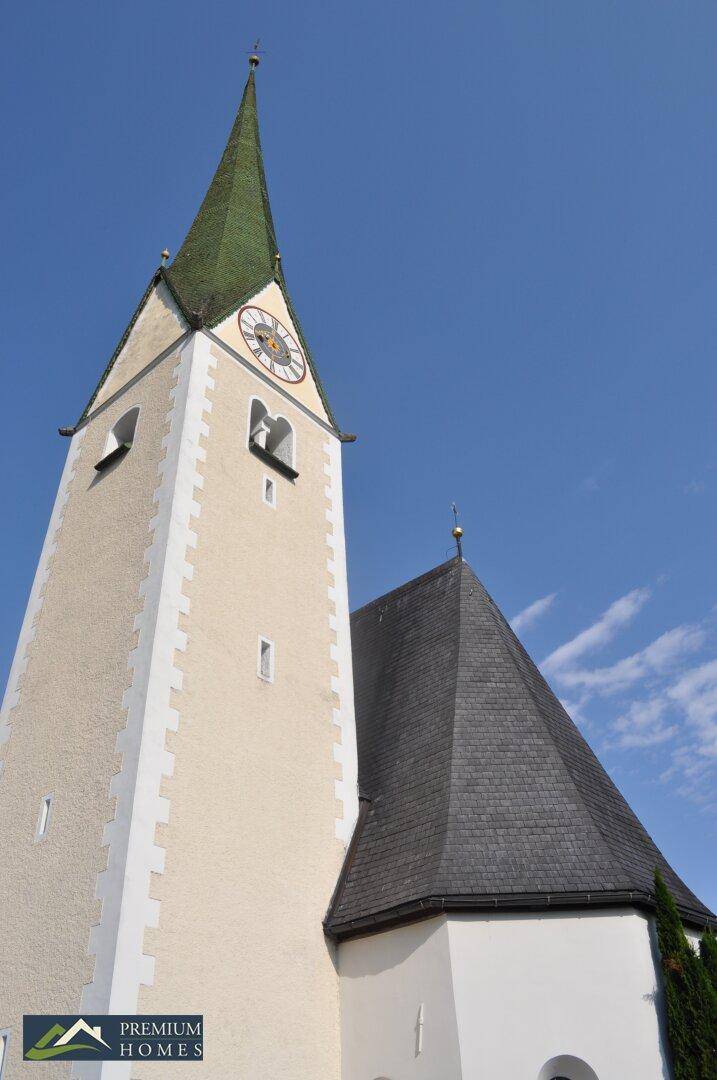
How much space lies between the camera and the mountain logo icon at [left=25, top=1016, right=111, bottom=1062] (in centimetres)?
779

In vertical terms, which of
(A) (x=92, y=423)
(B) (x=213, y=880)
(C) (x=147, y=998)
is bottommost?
(C) (x=147, y=998)

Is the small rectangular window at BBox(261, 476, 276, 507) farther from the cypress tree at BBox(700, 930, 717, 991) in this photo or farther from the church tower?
the cypress tree at BBox(700, 930, 717, 991)

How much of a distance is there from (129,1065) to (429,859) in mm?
3822

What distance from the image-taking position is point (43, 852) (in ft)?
32.2

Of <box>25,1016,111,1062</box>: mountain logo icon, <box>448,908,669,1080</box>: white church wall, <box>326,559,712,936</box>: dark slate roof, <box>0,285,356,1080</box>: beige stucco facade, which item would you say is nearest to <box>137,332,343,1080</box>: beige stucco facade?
<box>0,285,356,1080</box>: beige stucco facade

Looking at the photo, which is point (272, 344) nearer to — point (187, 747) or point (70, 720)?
point (70, 720)

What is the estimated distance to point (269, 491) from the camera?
1386 centimetres

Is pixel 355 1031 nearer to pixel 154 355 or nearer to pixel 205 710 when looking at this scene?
pixel 205 710

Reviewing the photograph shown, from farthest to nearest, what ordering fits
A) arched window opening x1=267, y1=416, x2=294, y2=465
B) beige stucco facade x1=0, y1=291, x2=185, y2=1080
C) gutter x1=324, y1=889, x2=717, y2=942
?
arched window opening x1=267, y1=416, x2=294, y2=465 → gutter x1=324, y1=889, x2=717, y2=942 → beige stucco facade x1=0, y1=291, x2=185, y2=1080

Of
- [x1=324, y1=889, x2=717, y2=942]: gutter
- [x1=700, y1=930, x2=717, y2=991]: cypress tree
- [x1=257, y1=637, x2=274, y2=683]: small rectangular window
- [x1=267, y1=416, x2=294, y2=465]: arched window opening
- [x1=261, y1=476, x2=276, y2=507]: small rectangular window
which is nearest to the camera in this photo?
[x1=700, y1=930, x2=717, y2=991]: cypress tree

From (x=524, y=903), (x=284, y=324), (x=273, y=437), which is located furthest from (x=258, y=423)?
(x=524, y=903)

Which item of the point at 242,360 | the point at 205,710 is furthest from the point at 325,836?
the point at 242,360

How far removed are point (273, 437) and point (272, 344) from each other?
A: 2.12 m

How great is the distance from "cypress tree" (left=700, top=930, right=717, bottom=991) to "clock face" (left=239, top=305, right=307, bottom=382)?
10.9 metres
